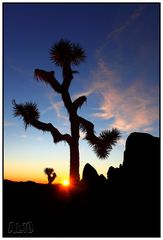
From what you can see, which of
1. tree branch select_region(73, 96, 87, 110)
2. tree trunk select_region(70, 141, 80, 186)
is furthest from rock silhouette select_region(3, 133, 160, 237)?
tree branch select_region(73, 96, 87, 110)

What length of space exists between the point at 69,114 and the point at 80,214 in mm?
4671

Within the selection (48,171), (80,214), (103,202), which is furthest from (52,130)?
(48,171)

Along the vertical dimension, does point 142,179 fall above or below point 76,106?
below

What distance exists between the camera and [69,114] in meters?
10.7

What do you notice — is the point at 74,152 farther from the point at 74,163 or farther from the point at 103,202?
the point at 103,202

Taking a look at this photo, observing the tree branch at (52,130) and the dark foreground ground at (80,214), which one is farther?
the tree branch at (52,130)

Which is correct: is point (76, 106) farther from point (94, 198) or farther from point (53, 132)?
point (94, 198)

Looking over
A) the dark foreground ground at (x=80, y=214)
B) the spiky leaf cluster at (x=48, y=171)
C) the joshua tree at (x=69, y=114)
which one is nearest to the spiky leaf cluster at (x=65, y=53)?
the joshua tree at (x=69, y=114)

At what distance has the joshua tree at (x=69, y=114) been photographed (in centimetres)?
1052

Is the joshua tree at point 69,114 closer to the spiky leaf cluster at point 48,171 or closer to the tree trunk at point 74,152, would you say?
the tree trunk at point 74,152

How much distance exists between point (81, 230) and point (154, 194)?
2254 millimetres

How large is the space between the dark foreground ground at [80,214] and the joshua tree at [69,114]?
2.14m

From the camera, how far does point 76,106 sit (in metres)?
10.8

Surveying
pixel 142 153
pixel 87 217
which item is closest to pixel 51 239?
pixel 87 217
